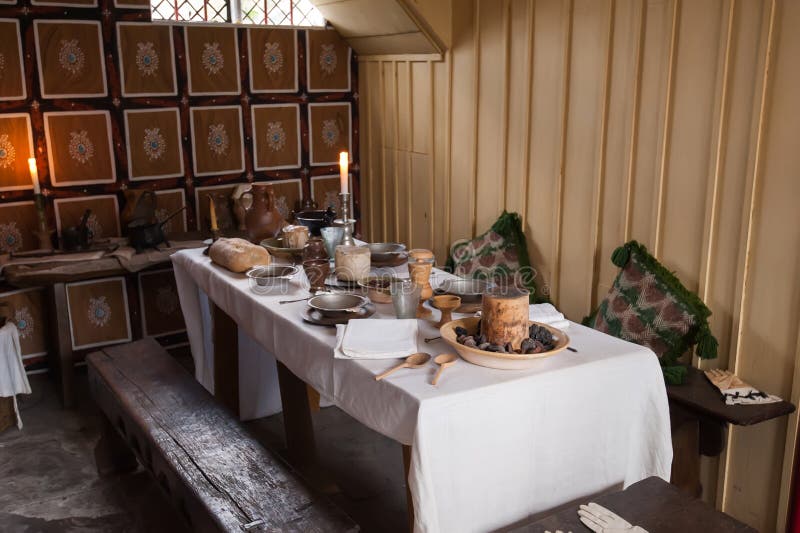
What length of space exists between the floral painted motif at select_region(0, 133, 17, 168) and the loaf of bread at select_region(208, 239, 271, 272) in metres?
1.81

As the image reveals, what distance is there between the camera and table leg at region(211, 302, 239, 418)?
12.1 ft

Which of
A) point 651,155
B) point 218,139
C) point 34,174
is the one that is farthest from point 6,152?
point 651,155

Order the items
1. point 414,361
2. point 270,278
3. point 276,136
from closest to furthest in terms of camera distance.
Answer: point 414,361, point 270,278, point 276,136

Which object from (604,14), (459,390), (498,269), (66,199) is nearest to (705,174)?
(604,14)

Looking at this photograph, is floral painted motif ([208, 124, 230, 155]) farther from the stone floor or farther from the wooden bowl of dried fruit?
the wooden bowl of dried fruit

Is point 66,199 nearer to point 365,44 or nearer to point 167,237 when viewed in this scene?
point 167,237

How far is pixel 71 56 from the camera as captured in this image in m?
4.38

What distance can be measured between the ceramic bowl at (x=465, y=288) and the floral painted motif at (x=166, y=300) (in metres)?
2.69

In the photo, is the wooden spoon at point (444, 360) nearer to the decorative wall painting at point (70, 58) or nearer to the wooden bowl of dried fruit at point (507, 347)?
the wooden bowl of dried fruit at point (507, 347)

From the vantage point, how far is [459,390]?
6.49 ft

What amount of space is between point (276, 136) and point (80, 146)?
1.28 m

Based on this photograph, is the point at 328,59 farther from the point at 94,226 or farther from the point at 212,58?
the point at 94,226

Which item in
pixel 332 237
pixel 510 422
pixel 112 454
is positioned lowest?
pixel 112 454

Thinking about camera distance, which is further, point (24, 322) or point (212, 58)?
point (212, 58)
